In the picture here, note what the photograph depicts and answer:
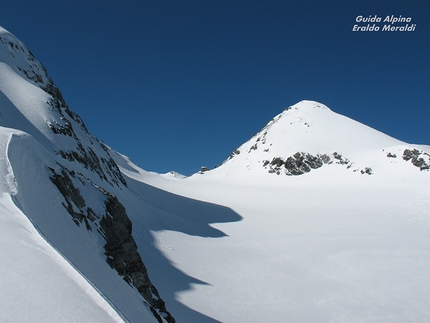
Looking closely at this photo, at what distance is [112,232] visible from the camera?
358 inches

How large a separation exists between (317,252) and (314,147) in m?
45.2

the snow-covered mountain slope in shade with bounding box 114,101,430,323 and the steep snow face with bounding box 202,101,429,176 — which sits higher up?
the steep snow face with bounding box 202,101,429,176

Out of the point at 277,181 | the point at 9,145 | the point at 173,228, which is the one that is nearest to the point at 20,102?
the point at 173,228

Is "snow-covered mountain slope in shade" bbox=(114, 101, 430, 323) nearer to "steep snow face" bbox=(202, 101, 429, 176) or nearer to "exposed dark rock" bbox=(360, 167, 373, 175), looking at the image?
"exposed dark rock" bbox=(360, 167, 373, 175)

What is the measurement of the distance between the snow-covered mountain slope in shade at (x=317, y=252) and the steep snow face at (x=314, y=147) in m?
5.45

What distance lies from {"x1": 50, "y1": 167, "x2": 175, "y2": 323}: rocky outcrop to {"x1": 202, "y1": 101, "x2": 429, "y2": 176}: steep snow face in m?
46.0

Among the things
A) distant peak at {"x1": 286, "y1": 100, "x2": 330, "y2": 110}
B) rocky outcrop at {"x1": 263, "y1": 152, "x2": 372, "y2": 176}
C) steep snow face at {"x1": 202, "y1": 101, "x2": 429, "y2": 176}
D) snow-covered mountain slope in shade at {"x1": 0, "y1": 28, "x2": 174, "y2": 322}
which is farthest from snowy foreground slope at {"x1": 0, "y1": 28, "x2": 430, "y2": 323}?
distant peak at {"x1": 286, "y1": 100, "x2": 330, "y2": 110}

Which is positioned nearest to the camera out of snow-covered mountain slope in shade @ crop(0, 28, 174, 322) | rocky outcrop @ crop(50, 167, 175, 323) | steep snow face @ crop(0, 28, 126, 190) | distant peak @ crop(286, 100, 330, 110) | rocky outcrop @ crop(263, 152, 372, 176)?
snow-covered mountain slope in shade @ crop(0, 28, 174, 322)

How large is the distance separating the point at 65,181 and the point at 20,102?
622 inches

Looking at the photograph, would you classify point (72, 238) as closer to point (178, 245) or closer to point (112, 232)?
point (112, 232)

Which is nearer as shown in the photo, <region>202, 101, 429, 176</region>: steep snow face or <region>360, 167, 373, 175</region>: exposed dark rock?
<region>360, 167, 373, 175</region>: exposed dark rock

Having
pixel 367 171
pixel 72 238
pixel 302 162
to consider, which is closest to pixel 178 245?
pixel 72 238

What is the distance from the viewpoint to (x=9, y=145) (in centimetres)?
782

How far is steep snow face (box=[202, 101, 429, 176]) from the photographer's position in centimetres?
5138
